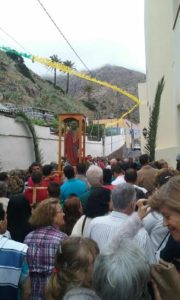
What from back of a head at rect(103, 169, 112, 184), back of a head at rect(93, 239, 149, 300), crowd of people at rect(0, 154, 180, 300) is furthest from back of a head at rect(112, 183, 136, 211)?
back of a head at rect(103, 169, 112, 184)

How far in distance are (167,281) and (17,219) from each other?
4.08m

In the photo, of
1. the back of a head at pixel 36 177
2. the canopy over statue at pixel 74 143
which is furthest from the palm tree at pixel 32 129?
the back of a head at pixel 36 177

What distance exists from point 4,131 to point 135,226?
15.9 m

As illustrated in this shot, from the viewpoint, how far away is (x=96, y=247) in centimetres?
304

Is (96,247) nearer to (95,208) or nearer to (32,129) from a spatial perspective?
(95,208)

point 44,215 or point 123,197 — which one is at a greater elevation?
point 123,197

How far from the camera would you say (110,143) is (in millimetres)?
40125

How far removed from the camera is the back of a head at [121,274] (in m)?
2.30

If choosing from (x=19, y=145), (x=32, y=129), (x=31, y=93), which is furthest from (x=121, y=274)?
(x=31, y=93)

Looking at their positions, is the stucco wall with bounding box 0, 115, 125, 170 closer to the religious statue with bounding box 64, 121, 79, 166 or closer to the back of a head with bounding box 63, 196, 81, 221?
the religious statue with bounding box 64, 121, 79, 166

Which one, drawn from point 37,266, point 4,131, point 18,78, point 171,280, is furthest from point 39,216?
point 18,78

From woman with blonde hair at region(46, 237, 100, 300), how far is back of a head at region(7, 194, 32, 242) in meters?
3.23

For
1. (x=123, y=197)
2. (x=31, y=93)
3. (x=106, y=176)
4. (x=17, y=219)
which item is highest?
(x=31, y=93)

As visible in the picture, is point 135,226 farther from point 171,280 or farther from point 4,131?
point 4,131
